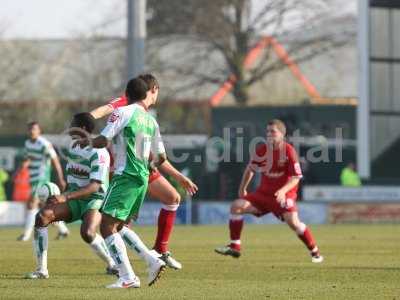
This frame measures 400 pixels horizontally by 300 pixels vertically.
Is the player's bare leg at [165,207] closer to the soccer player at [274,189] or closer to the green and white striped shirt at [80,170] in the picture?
the green and white striped shirt at [80,170]

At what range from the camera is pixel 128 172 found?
1260 cm

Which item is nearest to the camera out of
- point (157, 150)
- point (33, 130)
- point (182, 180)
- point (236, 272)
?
point (157, 150)

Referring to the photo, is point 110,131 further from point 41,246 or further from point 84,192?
point 41,246

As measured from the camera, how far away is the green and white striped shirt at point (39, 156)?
2306 cm

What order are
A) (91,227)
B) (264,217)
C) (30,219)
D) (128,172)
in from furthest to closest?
(264,217) → (30,219) → (91,227) → (128,172)

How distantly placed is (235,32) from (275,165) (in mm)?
36446

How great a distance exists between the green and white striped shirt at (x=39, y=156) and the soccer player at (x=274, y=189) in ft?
19.5

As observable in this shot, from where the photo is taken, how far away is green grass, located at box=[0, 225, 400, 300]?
1244 centimetres

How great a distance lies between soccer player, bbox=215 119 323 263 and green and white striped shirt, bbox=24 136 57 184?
5933 millimetres

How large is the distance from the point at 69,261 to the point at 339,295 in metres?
5.62

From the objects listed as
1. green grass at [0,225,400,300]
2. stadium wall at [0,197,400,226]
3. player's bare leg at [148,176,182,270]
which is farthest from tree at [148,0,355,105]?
player's bare leg at [148,176,182,270]

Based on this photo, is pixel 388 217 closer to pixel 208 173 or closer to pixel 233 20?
pixel 208 173

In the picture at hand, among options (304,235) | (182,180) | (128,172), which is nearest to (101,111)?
(182,180)

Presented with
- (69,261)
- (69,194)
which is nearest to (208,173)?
(69,261)
